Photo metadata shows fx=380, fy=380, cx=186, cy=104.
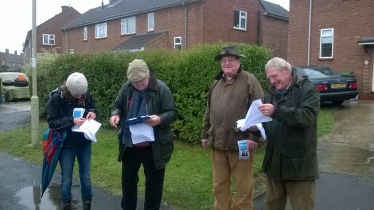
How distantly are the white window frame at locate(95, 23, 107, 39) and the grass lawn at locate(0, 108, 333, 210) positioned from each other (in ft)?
78.0

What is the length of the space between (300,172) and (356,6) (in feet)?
50.2

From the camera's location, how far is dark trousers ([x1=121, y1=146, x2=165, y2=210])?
4.18 meters

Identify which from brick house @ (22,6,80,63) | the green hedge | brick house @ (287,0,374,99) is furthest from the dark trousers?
brick house @ (22,6,80,63)

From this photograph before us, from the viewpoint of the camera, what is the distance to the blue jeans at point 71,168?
14.7 ft

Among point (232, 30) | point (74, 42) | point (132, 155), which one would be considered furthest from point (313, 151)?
point (74, 42)

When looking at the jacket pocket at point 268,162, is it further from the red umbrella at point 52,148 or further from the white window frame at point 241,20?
the white window frame at point 241,20

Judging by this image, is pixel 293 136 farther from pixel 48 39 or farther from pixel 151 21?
pixel 48 39

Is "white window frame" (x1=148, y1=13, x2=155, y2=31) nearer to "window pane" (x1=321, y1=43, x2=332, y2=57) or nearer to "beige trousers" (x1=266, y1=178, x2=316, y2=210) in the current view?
"window pane" (x1=321, y1=43, x2=332, y2=57)

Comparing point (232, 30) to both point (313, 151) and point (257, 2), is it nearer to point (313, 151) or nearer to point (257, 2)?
point (257, 2)

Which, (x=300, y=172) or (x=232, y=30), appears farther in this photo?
(x=232, y=30)

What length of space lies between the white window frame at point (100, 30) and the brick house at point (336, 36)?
18.1m

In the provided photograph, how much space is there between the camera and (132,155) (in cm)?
423

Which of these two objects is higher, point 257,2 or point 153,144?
point 257,2

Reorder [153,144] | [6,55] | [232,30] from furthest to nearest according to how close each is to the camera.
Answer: [6,55] → [232,30] → [153,144]
